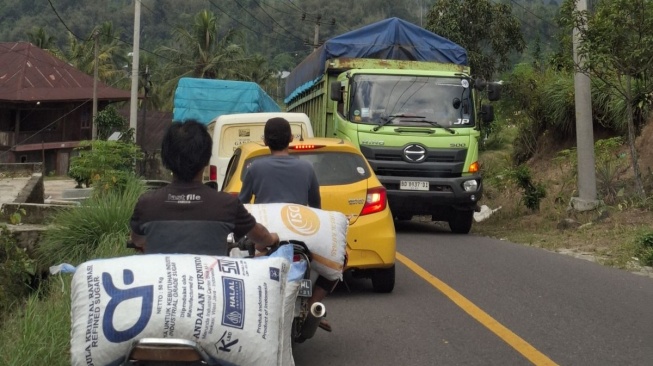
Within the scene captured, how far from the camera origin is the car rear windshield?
955cm

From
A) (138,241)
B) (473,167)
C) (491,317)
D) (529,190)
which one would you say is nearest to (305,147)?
(491,317)

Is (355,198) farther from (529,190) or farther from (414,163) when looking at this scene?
(529,190)

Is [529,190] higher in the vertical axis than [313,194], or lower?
higher

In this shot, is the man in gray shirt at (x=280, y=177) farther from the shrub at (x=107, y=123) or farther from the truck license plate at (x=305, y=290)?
the shrub at (x=107, y=123)

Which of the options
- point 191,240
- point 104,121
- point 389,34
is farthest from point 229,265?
point 104,121

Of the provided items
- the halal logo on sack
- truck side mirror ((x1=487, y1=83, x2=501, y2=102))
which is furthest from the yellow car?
truck side mirror ((x1=487, y1=83, x2=501, y2=102))

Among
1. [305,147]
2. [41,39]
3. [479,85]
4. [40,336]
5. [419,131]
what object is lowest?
[40,336]

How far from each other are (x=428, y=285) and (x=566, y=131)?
51.7 ft

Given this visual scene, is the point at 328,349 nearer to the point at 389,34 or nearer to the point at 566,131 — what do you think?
the point at 389,34

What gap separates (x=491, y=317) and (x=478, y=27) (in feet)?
79.2

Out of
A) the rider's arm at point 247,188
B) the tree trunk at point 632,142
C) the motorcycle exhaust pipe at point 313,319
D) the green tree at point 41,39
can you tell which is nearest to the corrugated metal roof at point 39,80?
the green tree at point 41,39

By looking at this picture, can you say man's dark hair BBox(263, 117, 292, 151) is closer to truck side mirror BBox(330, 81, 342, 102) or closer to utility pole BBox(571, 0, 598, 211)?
truck side mirror BBox(330, 81, 342, 102)

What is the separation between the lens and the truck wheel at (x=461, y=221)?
1625 cm

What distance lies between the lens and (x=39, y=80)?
152ft
